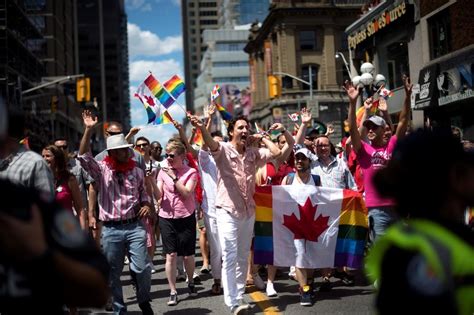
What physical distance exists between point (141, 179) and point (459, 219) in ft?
15.9

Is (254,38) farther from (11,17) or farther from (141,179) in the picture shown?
(141,179)

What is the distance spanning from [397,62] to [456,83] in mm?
7585

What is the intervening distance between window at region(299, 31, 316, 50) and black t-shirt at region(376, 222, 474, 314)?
6260 cm

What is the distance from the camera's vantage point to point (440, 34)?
22.8 metres

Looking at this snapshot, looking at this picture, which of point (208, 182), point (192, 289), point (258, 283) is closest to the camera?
point (192, 289)

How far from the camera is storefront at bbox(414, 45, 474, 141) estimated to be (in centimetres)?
2027

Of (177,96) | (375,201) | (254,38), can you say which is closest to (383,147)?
(375,201)

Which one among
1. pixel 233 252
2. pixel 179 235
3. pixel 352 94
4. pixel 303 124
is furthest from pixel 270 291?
pixel 352 94

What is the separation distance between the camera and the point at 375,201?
691cm

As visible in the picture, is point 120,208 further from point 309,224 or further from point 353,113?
point 309,224

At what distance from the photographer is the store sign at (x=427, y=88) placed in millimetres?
22266

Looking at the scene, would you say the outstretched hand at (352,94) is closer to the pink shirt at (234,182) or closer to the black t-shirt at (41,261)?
the pink shirt at (234,182)

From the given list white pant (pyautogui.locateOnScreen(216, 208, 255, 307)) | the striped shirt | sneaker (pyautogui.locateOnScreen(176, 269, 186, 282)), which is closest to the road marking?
white pant (pyautogui.locateOnScreen(216, 208, 255, 307))

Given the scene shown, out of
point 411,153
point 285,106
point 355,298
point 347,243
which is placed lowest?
point 355,298
